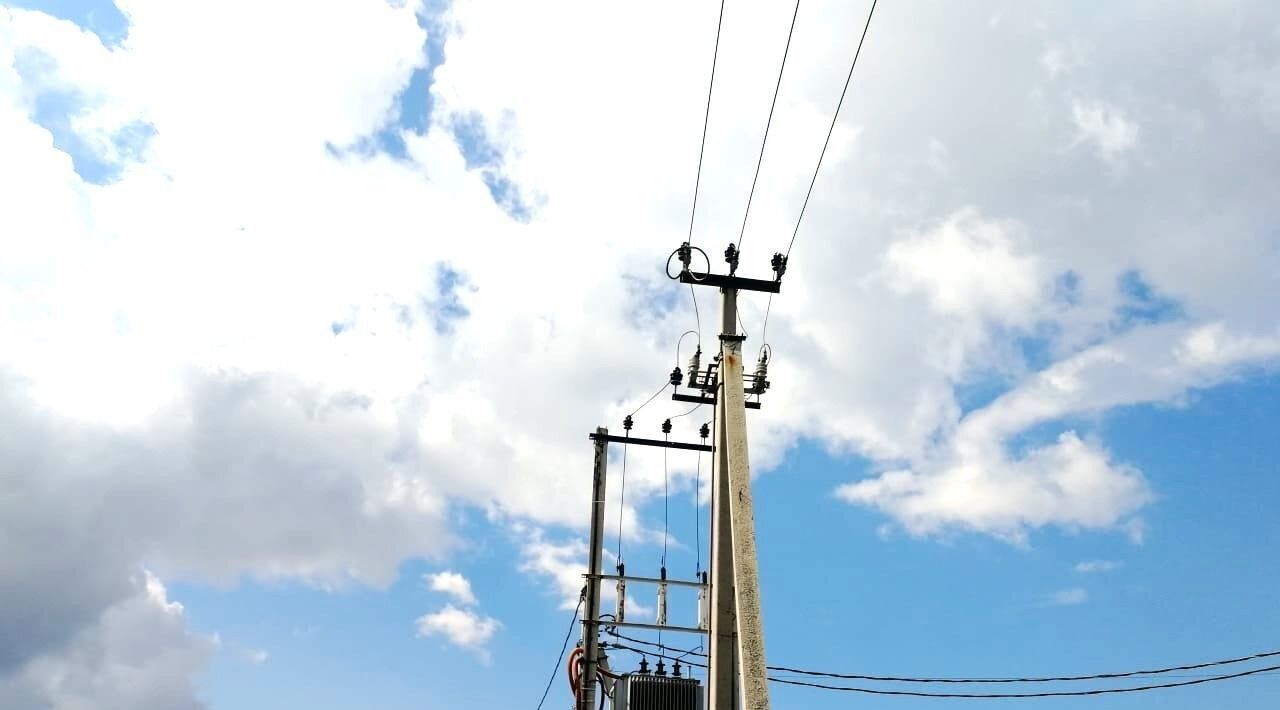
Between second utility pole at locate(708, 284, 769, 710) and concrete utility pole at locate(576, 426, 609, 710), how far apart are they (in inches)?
375

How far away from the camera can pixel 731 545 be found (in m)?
13.1

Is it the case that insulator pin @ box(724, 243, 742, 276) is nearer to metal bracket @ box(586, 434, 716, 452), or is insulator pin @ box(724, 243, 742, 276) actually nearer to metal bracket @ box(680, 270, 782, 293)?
metal bracket @ box(680, 270, 782, 293)

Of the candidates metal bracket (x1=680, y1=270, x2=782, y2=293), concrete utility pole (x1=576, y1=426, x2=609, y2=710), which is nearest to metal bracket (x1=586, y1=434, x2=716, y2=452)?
concrete utility pole (x1=576, y1=426, x2=609, y2=710)

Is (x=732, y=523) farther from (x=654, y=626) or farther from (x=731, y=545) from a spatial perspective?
(x=654, y=626)

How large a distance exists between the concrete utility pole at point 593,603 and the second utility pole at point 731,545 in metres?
9.53

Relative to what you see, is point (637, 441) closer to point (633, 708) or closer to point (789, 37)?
point (633, 708)

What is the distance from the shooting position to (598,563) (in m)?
23.6

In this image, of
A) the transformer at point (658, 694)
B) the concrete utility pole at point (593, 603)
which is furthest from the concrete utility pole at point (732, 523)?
the transformer at point (658, 694)

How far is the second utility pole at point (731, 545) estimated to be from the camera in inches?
454

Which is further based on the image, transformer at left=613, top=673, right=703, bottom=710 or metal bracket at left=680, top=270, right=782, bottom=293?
transformer at left=613, top=673, right=703, bottom=710

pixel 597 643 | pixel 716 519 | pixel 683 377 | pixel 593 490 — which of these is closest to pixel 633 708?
pixel 597 643

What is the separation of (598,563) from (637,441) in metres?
3.48

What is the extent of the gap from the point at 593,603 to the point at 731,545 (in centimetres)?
1081

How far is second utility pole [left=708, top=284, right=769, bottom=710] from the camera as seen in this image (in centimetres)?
Result: 1153
